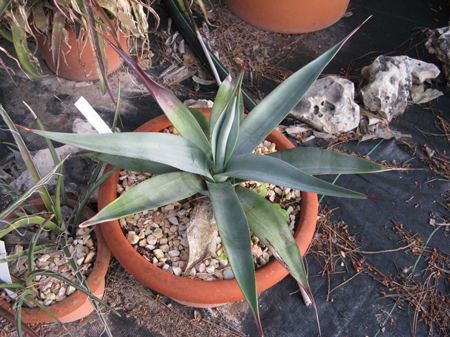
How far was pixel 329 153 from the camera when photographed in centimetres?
78

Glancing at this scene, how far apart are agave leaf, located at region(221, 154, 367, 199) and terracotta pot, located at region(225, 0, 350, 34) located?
59.0 inches

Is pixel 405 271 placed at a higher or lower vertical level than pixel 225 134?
lower

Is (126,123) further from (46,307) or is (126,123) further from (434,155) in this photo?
(434,155)

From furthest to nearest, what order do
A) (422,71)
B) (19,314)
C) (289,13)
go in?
1. (289,13)
2. (422,71)
3. (19,314)

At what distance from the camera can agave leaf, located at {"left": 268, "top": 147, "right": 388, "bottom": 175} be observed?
721 mm

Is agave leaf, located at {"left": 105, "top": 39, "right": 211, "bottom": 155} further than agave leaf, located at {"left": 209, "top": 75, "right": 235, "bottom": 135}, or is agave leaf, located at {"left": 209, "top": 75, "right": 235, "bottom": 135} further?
agave leaf, located at {"left": 209, "top": 75, "right": 235, "bottom": 135}

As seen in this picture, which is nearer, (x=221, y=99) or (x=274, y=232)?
(x=274, y=232)

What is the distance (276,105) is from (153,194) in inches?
15.6

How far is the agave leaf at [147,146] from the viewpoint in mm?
638

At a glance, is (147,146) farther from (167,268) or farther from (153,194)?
(167,268)

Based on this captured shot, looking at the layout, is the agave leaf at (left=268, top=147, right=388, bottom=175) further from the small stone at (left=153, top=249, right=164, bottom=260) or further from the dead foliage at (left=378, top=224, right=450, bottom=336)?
the dead foliage at (left=378, top=224, right=450, bottom=336)

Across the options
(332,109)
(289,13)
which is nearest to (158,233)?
(332,109)

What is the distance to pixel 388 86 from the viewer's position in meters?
1.62

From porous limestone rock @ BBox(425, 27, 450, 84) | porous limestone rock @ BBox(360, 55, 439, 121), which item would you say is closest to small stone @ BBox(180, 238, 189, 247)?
porous limestone rock @ BBox(360, 55, 439, 121)
